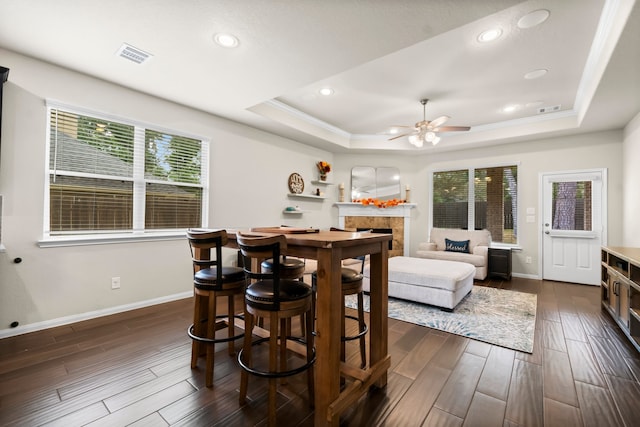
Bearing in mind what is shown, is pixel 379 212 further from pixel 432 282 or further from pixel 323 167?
pixel 432 282

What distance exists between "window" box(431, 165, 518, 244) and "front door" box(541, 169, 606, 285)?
52 cm

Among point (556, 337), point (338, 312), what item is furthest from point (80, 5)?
point (556, 337)

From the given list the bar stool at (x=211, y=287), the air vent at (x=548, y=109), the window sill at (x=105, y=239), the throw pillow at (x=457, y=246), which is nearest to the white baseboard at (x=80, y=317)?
the window sill at (x=105, y=239)

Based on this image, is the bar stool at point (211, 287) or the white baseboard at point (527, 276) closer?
the bar stool at point (211, 287)

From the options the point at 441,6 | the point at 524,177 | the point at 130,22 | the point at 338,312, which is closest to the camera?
the point at 338,312

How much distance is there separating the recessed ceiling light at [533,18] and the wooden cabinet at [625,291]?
2.21m

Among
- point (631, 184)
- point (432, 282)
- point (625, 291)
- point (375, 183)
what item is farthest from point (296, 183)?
point (631, 184)

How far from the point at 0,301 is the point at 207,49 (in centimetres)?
293

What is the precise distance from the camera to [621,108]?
12.0 feet

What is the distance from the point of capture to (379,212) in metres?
6.40

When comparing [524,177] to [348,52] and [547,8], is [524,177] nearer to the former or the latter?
[547,8]

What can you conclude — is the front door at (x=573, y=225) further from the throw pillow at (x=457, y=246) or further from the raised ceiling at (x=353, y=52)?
the throw pillow at (x=457, y=246)

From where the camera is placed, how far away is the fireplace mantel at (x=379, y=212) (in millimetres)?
6355

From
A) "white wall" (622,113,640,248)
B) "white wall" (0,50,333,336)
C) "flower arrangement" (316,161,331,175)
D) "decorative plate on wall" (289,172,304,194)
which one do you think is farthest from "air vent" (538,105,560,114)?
"white wall" (0,50,333,336)
